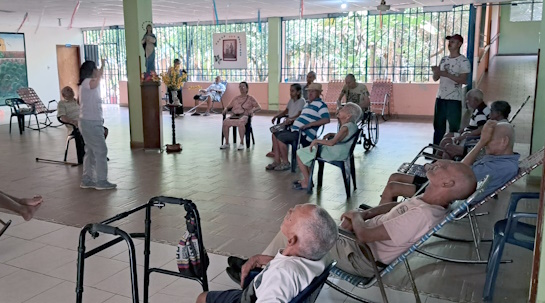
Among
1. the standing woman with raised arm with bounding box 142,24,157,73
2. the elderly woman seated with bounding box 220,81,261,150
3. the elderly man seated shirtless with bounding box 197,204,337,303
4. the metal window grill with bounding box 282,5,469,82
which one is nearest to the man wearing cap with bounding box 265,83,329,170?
the elderly woman seated with bounding box 220,81,261,150

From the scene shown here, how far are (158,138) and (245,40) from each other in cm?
633

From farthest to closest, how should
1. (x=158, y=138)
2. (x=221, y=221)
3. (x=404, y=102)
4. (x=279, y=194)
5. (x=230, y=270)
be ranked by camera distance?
1. (x=404, y=102)
2. (x=158, y=138)
3. (x=279, y=194)
4. (x=221, y=221)
5. (x=230, y=270)

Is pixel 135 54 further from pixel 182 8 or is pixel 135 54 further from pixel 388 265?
pixel 388 265

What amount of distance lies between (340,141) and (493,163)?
1670 mm

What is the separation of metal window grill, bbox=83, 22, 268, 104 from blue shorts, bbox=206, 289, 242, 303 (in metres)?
11.5

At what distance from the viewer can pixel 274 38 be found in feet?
43.6

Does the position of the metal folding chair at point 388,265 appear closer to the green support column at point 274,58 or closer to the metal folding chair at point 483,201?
the metal folding chair at point 483,201

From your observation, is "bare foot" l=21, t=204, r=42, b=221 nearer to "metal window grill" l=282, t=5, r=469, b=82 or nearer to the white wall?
"metal window grill" l=282, t=5, r=469, b=82

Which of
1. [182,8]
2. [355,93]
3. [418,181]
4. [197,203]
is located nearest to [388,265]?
[418,181]

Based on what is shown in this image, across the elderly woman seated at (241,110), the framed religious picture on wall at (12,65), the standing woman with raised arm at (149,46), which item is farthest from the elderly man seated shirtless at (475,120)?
the framed religious picture on wall at (12,65)

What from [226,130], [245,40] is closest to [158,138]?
[226,130]

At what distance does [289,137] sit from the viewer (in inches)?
241

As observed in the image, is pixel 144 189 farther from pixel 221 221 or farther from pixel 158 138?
pixel 158 138

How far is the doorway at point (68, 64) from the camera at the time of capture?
50.5 ft
